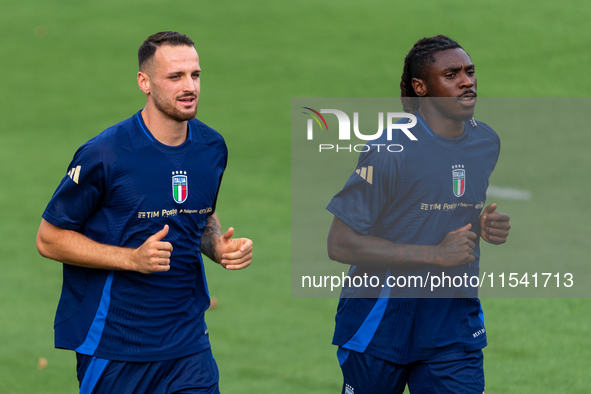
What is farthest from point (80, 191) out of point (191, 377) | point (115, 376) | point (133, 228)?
point (191, 377)

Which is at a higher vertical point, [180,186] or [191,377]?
[180,186]

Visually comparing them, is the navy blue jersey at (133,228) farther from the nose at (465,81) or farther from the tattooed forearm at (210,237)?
the nose at (465,81)

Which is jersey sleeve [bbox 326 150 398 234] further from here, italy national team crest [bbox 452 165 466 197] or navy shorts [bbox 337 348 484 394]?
navy shorts [bbox 337 348 484 394]

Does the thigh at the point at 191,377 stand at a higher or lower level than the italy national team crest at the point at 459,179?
lower

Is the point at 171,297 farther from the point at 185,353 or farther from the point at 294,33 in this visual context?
the point at 294,33

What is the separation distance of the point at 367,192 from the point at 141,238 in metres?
1.15

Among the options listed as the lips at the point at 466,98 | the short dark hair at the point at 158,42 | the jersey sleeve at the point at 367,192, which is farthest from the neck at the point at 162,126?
the lips at the point at 466,98

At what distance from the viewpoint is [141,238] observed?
4.28 m

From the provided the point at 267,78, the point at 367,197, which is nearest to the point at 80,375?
the point at 367,197

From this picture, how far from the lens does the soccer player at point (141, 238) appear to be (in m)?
4.20

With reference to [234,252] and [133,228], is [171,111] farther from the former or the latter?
[234,252]

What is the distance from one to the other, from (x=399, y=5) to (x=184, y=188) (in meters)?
17.6

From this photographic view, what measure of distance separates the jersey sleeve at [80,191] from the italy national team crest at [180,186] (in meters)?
0.35

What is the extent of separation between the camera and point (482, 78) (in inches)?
704
